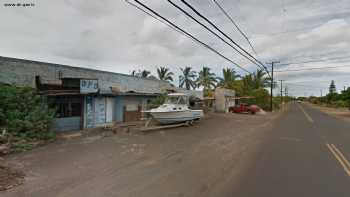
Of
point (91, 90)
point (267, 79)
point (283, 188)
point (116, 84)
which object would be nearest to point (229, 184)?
point (283, 188)

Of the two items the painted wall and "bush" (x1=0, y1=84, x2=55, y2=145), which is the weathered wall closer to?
"bush" (x1=0, y1=84, x2=55, y2=145)

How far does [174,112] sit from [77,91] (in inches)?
266

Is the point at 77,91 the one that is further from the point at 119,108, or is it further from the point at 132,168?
the point at 132,168

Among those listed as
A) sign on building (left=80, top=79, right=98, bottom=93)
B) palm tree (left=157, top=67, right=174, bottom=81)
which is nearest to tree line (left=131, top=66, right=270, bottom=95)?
palm tree (left=157, top=67, right=174, bottom=81)

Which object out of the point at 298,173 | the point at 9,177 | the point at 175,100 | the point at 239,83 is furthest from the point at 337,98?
the point at 9,177

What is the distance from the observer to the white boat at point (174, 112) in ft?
47.5

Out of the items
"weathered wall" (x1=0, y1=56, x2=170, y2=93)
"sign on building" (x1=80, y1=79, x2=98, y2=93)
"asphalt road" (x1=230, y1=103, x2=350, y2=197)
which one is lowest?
"asphalt road" (x1=230, y1=103, x2=350, y2=197)

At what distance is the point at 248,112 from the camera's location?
30.7 meters

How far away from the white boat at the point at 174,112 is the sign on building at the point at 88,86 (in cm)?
409

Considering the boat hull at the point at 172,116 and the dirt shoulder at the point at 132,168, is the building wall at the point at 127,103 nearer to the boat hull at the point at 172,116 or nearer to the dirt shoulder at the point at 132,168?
the boat hull at the point at 172,116

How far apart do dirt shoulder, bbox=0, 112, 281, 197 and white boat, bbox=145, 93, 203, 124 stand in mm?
4985

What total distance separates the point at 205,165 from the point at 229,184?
5.01ft

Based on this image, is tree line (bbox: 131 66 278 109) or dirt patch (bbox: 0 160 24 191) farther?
tree line (bbox: 131 66 278 109)

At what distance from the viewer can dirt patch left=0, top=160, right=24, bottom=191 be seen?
4723 millimetres
